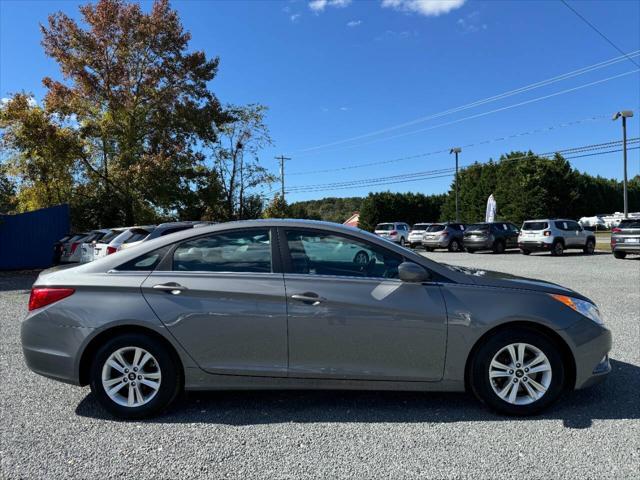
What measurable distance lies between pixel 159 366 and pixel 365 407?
1640mm

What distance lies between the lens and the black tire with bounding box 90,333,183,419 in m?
3.70

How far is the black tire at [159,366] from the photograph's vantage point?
3.70 meters

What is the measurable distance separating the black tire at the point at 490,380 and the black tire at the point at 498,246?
22119mm

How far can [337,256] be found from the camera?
3.99 metres

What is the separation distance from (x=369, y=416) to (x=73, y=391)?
2645 mm

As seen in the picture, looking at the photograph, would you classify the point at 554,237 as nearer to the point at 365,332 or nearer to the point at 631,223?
the point at 631,223

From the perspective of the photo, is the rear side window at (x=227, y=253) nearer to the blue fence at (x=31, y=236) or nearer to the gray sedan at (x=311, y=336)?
the gray sedan at (x=311, y=336)

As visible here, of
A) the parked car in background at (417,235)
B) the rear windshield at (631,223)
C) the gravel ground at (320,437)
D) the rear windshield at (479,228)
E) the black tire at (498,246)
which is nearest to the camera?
the gravel ground at (320,437)

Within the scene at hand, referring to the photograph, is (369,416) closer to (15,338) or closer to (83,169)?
(15,338)

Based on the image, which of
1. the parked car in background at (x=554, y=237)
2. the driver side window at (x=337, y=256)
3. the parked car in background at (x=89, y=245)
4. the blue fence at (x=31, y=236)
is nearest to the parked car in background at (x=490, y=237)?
the parked car in background at (x=554, y=237)

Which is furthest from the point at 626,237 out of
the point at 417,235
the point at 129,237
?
the point at 129,237

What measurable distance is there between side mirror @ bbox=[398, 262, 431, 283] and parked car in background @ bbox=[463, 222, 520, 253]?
22.1 m

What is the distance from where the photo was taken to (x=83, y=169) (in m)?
20.9

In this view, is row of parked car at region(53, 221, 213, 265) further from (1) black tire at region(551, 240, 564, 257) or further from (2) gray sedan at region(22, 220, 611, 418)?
(1) black tire at region(551, 240, 564, 257)
